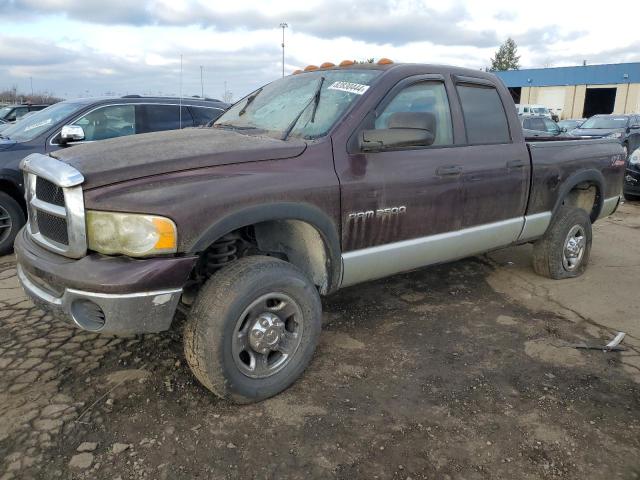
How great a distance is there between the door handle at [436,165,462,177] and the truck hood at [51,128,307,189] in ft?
3.51

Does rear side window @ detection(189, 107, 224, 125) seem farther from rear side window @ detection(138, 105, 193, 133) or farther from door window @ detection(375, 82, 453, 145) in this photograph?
door window @ detection(375, 82, 453, 145)

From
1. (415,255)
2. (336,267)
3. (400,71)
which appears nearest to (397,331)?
(415,255)

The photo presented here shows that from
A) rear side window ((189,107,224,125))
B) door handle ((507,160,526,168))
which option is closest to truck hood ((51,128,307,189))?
door handle ((507,160,526,168))

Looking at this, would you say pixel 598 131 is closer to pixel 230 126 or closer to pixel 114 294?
pixel 230 126

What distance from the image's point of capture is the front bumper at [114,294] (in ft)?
7.93

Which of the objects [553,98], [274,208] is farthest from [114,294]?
[553,98]

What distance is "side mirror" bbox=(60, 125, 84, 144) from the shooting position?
549 centimetres

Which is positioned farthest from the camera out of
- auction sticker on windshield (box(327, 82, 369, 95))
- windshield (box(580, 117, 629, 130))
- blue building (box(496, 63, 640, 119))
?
blue building (box(496, 63, 640, 119))

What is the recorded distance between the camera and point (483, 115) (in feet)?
13.4

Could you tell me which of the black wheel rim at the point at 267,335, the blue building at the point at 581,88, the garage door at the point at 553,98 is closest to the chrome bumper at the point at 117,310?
the black wheel rim at the point at 267,335

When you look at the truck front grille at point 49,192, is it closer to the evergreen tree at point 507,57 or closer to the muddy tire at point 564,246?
the muddy tire at point 564,246

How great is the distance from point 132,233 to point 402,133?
5.43ft

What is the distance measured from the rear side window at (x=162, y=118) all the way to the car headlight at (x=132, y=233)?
14.5 ft

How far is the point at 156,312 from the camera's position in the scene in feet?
8.26
